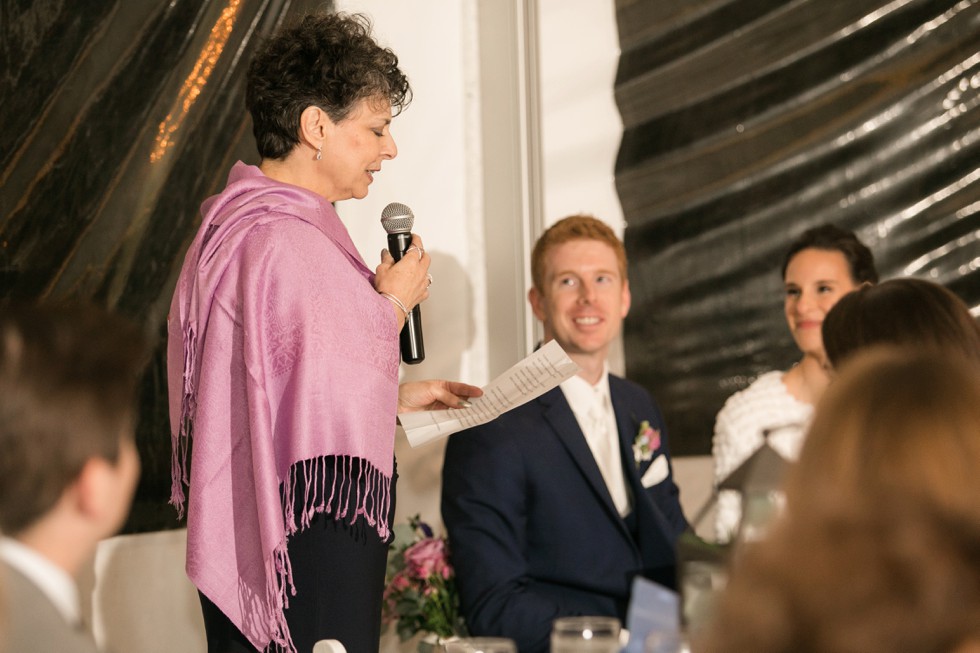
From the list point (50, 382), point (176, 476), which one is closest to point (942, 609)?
point (50, 382)

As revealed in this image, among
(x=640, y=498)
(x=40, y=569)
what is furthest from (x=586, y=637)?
(x=640, y=498)

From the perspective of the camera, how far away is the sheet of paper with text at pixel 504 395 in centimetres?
203

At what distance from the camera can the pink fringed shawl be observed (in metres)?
1.90

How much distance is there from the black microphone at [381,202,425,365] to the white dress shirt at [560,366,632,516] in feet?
1.69

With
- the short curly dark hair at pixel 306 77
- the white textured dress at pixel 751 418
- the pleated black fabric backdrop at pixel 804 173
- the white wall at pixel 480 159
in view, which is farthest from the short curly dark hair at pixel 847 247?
the short curly dark hair at pixel 306 77

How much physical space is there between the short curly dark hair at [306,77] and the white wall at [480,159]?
3.97 ft

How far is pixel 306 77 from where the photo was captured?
2.14m

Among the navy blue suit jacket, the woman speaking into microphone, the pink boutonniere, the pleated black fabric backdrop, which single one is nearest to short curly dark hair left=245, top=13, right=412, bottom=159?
the woman speaking into microphone

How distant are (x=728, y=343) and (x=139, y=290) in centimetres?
187

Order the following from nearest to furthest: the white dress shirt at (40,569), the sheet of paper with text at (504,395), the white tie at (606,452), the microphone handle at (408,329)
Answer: the white dress shirt at (40,569) < the sheet of paper with text at (504,395) < the microphone handle at (408,329) < the white tie at (606,452)

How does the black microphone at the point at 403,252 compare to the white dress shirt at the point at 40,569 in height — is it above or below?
above

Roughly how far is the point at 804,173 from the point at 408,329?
2.06 m

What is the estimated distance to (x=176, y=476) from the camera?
2168mm

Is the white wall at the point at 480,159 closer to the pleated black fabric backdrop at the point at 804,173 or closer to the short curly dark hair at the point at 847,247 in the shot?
the pleated black fabric backdrop at the point at 804,173
